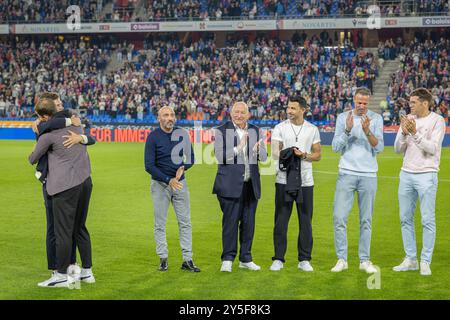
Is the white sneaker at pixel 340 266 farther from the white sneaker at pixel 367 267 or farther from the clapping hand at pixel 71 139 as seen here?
the clapping hand at pixel 71 139

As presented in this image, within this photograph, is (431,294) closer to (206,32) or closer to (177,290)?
(177,290)

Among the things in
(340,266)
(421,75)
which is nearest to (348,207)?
(340,266)

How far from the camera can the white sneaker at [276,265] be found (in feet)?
30.9

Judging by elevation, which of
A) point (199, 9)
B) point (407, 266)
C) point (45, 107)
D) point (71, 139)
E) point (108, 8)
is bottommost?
point (407, 266)

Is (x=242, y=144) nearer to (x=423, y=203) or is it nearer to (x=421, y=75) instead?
(x=423, y=203)

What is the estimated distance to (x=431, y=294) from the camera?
8.20 metres

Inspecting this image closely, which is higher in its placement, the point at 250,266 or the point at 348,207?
Result: the point at 348,207

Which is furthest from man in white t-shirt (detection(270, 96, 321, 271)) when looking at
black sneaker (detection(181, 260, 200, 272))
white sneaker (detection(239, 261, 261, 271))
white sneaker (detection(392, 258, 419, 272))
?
white sneaker (detection(392, 258, 419, 272))

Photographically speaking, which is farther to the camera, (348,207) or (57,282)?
(348,207)

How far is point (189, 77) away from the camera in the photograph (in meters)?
46.4

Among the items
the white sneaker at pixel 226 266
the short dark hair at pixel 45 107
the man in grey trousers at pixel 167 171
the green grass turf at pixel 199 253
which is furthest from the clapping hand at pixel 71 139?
the white sneaker at pixel 226 266

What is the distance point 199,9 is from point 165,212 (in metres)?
42.9

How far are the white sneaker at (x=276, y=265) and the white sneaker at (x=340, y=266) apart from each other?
64cm

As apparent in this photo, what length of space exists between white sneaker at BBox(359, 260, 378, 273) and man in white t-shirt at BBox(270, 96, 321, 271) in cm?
65
